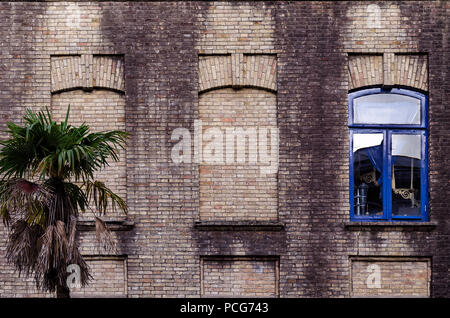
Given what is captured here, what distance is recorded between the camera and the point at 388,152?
10.6 m

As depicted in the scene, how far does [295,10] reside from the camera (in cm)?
1053

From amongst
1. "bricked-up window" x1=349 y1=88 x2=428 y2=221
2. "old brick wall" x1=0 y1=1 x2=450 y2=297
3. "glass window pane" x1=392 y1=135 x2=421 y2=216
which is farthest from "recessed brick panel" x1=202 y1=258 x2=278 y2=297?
"glass window pane" x1=392 y1=135 x2=421 y2=216

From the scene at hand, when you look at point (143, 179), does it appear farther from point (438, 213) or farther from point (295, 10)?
point (438, 213)

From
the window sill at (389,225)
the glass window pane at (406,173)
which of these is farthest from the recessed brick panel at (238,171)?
the glass window pane at (406,173)

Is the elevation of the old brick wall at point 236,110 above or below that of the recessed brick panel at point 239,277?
above

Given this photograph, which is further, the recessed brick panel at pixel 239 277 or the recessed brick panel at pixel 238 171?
the recessed brick panel at pixel 238 171

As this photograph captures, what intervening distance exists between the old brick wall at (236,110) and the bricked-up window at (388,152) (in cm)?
22

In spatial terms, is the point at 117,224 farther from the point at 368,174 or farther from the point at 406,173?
the point at 406,173

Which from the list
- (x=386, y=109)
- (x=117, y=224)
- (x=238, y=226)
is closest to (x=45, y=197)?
(x=117, y=224)

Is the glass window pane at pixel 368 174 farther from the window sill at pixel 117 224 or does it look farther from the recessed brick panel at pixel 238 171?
the window sill at pixel 117 224

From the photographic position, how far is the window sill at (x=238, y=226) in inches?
404

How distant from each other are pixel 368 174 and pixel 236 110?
8.72 ft

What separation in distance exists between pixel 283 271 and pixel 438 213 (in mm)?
2932

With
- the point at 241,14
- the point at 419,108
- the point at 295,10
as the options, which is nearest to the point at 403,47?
the point at 419,108
